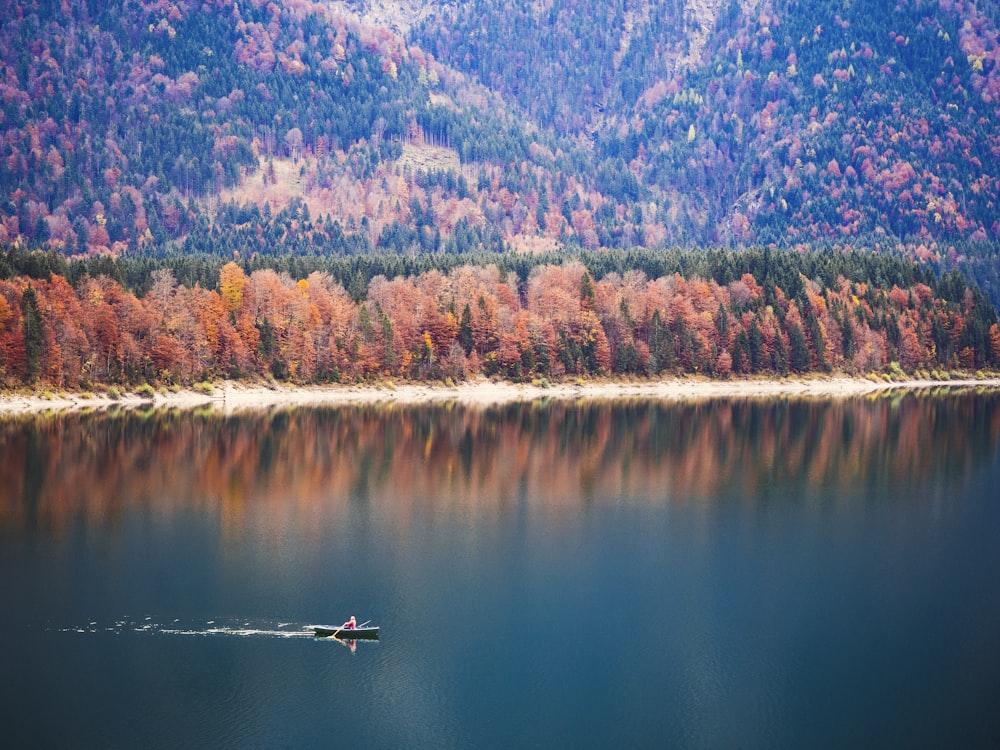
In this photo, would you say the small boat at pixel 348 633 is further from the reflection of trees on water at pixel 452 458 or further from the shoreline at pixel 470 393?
the shoreline at pixel 470 393

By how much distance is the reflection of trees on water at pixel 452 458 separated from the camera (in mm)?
72688

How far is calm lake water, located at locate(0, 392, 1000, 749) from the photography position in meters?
37.8

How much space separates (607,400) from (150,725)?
11330cm

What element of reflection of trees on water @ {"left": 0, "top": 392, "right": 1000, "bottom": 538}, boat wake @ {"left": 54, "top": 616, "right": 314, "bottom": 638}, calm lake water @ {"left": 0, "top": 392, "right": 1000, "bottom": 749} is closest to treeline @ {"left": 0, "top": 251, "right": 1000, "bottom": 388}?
reflection of trees on water @ {"left": 0, "top": 392, "right": 1000, "bottom": 538}

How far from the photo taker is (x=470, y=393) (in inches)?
5969

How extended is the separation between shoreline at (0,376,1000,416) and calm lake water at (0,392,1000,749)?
101 feet

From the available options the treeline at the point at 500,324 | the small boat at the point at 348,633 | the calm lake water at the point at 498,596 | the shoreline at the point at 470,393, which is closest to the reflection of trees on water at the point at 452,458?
the calm lake water at the point at 498,596

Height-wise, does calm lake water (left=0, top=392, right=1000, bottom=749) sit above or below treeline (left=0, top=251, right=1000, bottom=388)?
below

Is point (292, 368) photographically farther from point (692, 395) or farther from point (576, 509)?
point (576, 509)

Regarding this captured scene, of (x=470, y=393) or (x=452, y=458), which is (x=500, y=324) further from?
(x=452, y=458)

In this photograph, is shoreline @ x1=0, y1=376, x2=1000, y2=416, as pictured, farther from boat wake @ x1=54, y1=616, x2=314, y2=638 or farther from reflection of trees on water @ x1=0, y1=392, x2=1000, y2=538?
boat wake @ x1=54, y1=616, x2=314, y2=638

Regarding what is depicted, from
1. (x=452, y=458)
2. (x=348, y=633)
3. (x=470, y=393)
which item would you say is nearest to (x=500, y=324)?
(x=470, y=393)

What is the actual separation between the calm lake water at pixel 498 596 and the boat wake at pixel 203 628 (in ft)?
0.49

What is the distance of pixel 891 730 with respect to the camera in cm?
3712
